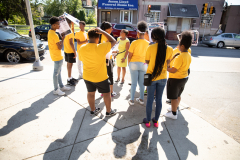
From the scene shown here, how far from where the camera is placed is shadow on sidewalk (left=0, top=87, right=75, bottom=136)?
2747mm

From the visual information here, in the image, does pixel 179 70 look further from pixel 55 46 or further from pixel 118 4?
pixel 118 4

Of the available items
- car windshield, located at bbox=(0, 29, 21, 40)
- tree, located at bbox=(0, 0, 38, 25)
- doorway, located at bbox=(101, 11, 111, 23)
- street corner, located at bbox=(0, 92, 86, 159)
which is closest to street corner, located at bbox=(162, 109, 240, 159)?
street corner, located at bbox=(0, 92, 86, 159)

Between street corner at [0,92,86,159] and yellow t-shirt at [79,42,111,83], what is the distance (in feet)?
3.35

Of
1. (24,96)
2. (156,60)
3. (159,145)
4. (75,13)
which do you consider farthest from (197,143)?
(75,13)

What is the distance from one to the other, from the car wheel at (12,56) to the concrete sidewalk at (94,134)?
364 cm

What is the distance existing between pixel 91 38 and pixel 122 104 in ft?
6.21

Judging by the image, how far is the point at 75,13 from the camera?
43281mm

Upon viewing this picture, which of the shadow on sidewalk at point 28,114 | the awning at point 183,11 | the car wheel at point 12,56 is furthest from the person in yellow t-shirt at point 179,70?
the awning at point 183,11

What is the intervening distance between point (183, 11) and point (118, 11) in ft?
27.3

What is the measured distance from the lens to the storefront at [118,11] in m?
18.6

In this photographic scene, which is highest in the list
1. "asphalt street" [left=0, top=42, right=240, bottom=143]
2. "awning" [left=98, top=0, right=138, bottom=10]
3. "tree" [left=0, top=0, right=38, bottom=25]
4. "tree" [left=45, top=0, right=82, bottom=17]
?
"tree" [left=45, top=0, right=82, bottom=17]

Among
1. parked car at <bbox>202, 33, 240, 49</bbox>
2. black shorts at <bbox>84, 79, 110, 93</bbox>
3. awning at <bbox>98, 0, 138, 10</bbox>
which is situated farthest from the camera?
awning at <bbox>98, 0, 138, 10</bbox>

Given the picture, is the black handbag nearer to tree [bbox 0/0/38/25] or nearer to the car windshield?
Result: the car windshield

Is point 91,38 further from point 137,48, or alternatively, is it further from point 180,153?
point 180,153
